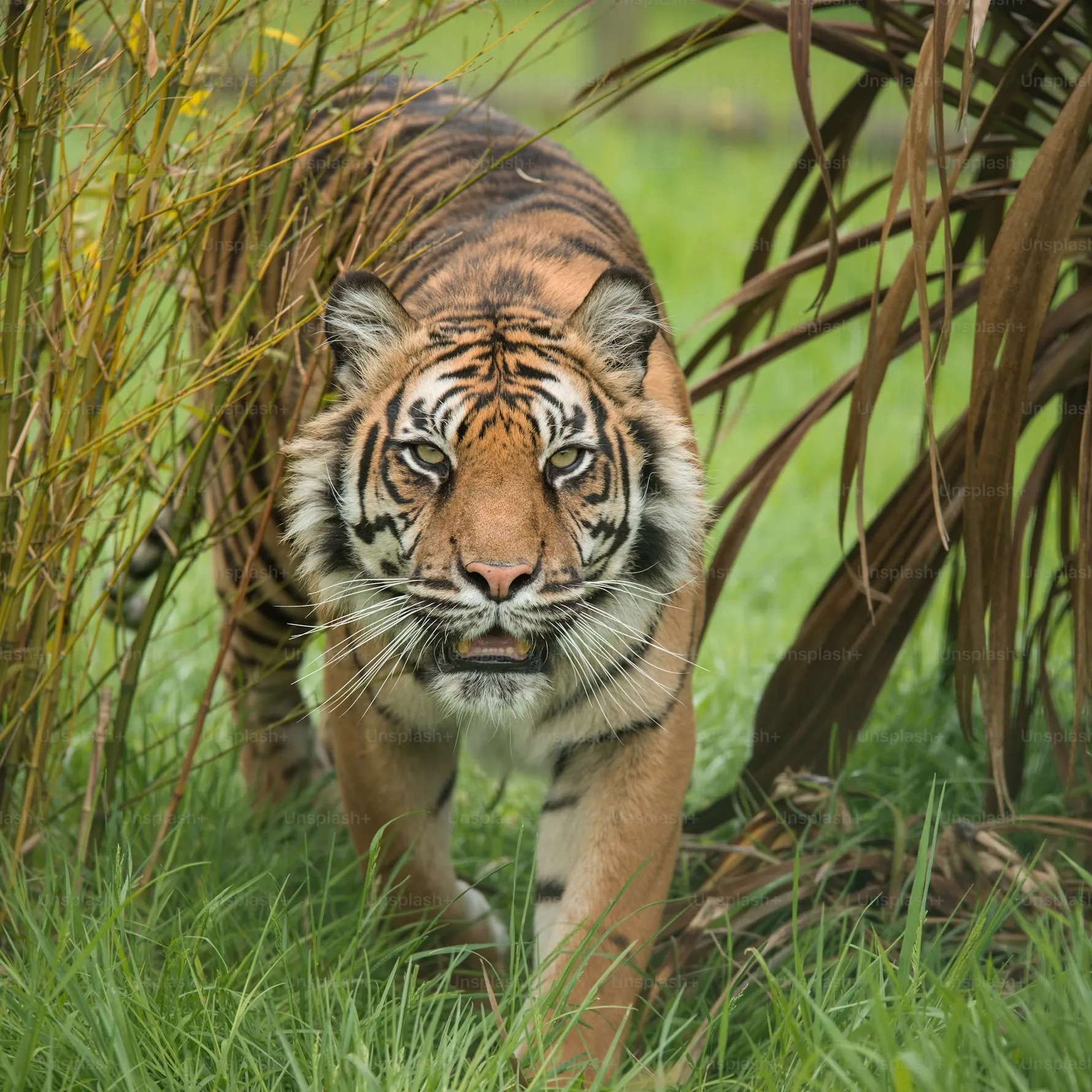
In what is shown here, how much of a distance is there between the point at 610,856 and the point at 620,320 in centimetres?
99

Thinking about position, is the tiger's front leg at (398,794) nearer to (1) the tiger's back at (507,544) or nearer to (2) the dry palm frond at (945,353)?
(1) the tiger's back at (507,544)

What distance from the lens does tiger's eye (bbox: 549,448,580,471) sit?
242 cm

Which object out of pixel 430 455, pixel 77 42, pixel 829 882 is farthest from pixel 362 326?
pixel 829 882

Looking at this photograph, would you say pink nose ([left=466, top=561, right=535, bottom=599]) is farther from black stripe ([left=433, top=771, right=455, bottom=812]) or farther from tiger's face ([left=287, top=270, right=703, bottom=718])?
black stripe ([left=433, top=771, right=455, bottom=812])

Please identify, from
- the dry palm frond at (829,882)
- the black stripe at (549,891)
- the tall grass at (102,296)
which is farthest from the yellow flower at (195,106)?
the dry palm frond at (829,882)

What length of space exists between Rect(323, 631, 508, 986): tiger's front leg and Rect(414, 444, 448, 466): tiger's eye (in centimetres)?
53

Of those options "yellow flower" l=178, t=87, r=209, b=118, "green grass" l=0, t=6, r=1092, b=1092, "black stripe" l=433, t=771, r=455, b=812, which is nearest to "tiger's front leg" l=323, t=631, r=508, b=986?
"black stripe" l=433, t=771, r=455, b=812

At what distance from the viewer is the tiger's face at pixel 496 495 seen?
2336 millimetres

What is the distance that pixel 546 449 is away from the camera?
7.86ft

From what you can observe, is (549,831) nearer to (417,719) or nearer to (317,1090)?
(417,719)

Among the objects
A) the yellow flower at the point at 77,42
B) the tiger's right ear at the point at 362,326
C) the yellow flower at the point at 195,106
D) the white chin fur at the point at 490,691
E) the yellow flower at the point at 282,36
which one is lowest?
the white chin fur at the point at 490,691

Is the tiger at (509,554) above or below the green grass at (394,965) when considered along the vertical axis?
above

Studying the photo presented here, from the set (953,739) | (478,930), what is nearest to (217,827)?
(478,930)

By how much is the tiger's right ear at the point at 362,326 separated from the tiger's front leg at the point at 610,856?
33.0 inches
